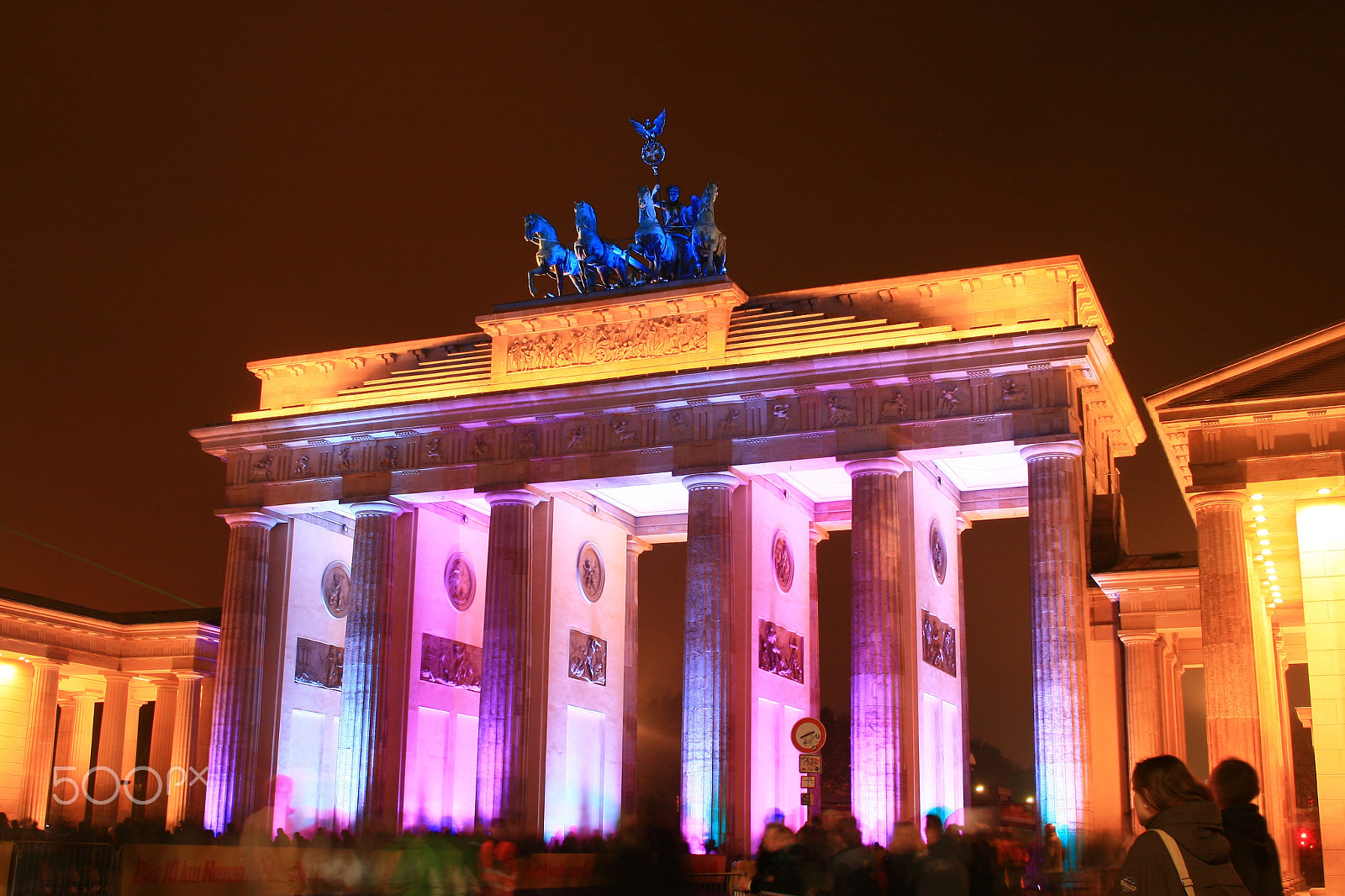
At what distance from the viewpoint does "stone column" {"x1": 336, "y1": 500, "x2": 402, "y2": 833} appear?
1502 inches

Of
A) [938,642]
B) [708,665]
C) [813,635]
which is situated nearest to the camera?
[708,665]

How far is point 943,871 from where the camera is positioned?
11.2 m

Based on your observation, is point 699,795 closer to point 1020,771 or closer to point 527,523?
point 527,523

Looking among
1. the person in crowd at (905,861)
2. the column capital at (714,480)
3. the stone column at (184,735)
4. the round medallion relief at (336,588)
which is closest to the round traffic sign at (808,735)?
the person in crowd at (905,861)

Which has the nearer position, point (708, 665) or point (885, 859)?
point (885, 859)

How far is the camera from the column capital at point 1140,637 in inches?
1359

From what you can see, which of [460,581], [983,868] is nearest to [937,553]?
[460,581]

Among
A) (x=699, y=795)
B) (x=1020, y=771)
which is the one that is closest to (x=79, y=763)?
(x=699, y=795)

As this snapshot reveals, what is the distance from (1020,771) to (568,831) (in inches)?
1991

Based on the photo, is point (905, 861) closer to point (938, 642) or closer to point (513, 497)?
point (938, 642)

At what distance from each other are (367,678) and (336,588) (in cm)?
652

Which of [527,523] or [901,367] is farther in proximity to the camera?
[527,523]

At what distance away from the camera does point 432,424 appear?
130ft

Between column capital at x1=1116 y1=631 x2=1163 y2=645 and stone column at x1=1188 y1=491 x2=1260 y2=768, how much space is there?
30.5ft
